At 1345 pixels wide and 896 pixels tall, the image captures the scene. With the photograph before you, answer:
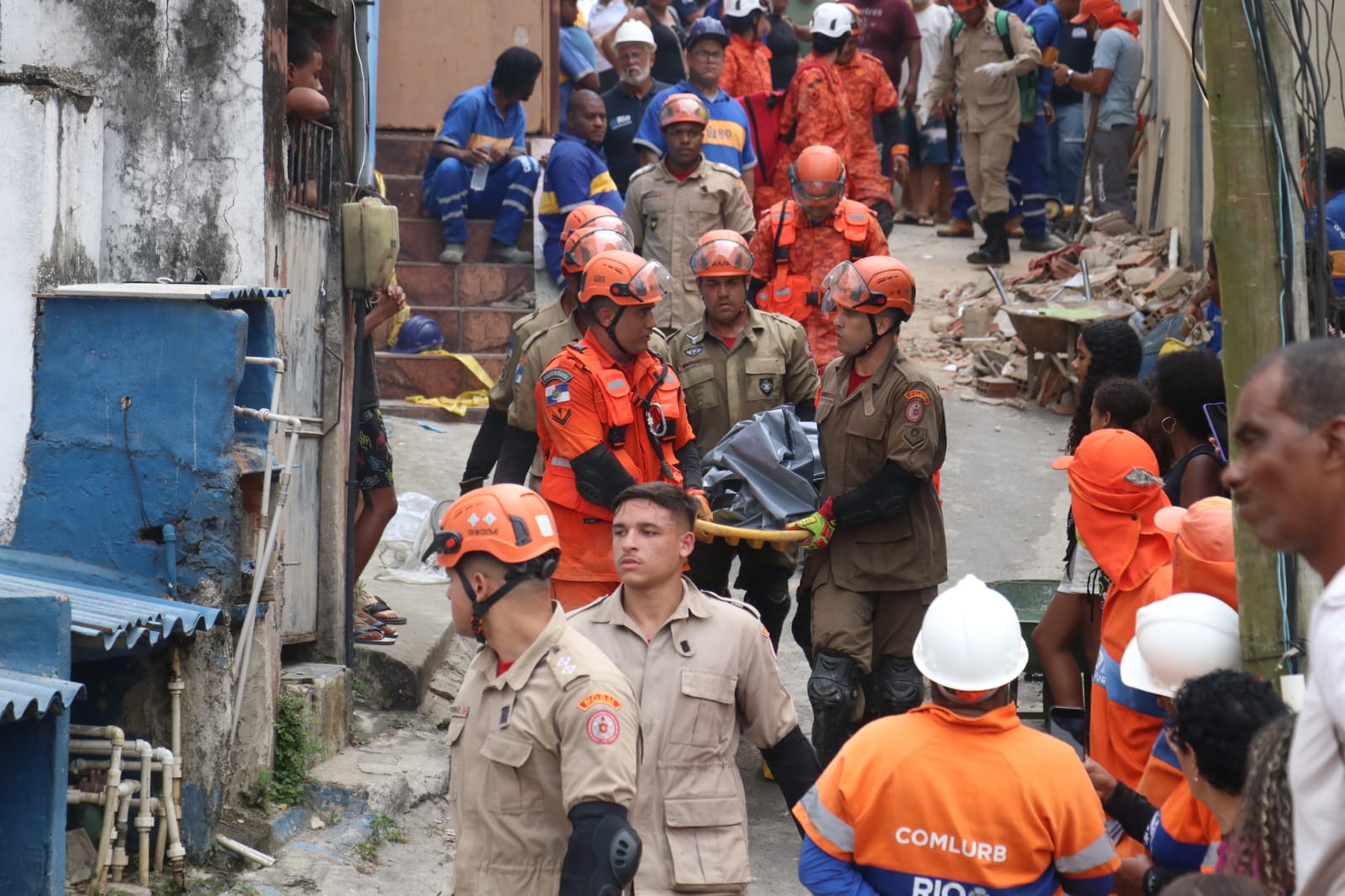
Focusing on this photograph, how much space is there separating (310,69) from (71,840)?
3.54 metres

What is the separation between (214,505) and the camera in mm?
5910

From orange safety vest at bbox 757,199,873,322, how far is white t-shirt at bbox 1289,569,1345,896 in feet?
22.4

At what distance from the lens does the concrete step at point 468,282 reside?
13.1 metres

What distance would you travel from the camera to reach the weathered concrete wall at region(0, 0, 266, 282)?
633 cm

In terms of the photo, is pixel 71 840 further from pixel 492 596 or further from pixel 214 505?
pixel 492 596

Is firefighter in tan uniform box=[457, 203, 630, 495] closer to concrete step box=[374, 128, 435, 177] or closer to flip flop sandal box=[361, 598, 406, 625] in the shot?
flip flop sandal box=[361, 598, 406, 625]

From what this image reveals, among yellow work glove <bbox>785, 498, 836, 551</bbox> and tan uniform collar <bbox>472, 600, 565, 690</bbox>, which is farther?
yellow work glove <bbox>785, 498, 836, 551</bbox>

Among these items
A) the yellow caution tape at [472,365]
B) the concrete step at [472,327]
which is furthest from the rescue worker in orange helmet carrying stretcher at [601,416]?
the concrete step at [472,327]

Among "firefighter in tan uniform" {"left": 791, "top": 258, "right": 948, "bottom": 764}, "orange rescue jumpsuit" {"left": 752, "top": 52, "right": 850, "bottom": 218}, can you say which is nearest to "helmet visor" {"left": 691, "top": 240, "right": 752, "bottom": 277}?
"firefighter in tan uniform" {"left": 791, "top": 258, "right": 948, "bottom": 764}

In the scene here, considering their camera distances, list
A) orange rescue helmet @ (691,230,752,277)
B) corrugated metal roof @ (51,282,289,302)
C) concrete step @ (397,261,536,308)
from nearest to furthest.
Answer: corrugated metal roof @ (51,282,289,302)
orange rescue helmet @ (691,230,752,277)
concrete step @ (397,261,536,308)

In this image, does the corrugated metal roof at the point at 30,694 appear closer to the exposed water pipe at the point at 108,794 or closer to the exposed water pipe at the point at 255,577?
the exposed water pipe at the point at 108,794

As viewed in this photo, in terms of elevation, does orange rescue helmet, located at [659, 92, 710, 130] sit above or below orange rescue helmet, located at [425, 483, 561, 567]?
above

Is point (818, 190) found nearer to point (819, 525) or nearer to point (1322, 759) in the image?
point (819, 525)

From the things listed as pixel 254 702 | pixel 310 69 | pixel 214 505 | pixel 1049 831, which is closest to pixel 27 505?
pixel 214 505
